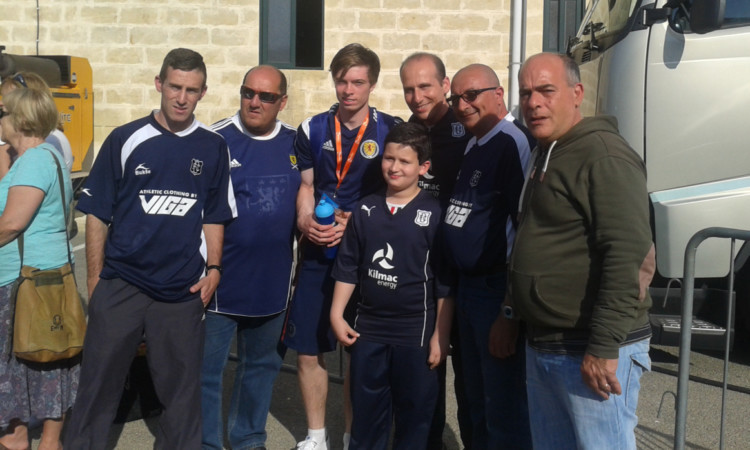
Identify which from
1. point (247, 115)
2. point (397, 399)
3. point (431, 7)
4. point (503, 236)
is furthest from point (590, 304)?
point (431, 7)

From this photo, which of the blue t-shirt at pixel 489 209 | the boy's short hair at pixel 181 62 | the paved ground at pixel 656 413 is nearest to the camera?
the blue t-shirt at pixel 489 209

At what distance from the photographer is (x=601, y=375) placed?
2.60 meters

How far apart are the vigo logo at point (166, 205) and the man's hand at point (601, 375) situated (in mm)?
1840

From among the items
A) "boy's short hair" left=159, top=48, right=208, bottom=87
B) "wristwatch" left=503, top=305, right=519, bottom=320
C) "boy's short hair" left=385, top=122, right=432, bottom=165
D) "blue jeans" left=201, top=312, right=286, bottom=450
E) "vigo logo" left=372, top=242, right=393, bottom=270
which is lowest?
"blue jeans" left=201, top=312, right=286, bottom=450

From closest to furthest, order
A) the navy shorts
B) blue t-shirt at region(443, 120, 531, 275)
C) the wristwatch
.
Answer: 1. the wristwatch
2. blue t-shirt at region(443, 120, 531, 275)
3. the navy shorts

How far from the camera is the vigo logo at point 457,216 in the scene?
3527 mm

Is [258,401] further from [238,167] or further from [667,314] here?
[667,314]

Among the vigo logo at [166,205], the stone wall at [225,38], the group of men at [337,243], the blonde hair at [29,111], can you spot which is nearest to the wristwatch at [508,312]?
the group of men at [337,243]

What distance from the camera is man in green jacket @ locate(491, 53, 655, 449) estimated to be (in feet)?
8.46

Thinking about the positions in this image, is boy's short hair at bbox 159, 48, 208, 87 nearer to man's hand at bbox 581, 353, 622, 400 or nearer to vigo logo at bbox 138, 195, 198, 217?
vigo logo at bbox 138, 195, 198, 217

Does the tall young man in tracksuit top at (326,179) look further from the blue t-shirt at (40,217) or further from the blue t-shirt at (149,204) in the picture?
the blue t-shirt at (40,217)

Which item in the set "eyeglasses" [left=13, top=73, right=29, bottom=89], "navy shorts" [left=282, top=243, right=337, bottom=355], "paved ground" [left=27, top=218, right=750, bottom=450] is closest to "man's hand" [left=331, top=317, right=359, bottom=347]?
"navy shorts" [left=282, top=243, right=337, bottom=355]

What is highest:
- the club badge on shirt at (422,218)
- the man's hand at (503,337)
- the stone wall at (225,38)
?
the stone wall at (225,38)

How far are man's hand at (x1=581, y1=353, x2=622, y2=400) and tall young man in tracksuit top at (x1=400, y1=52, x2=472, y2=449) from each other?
1349 mm
